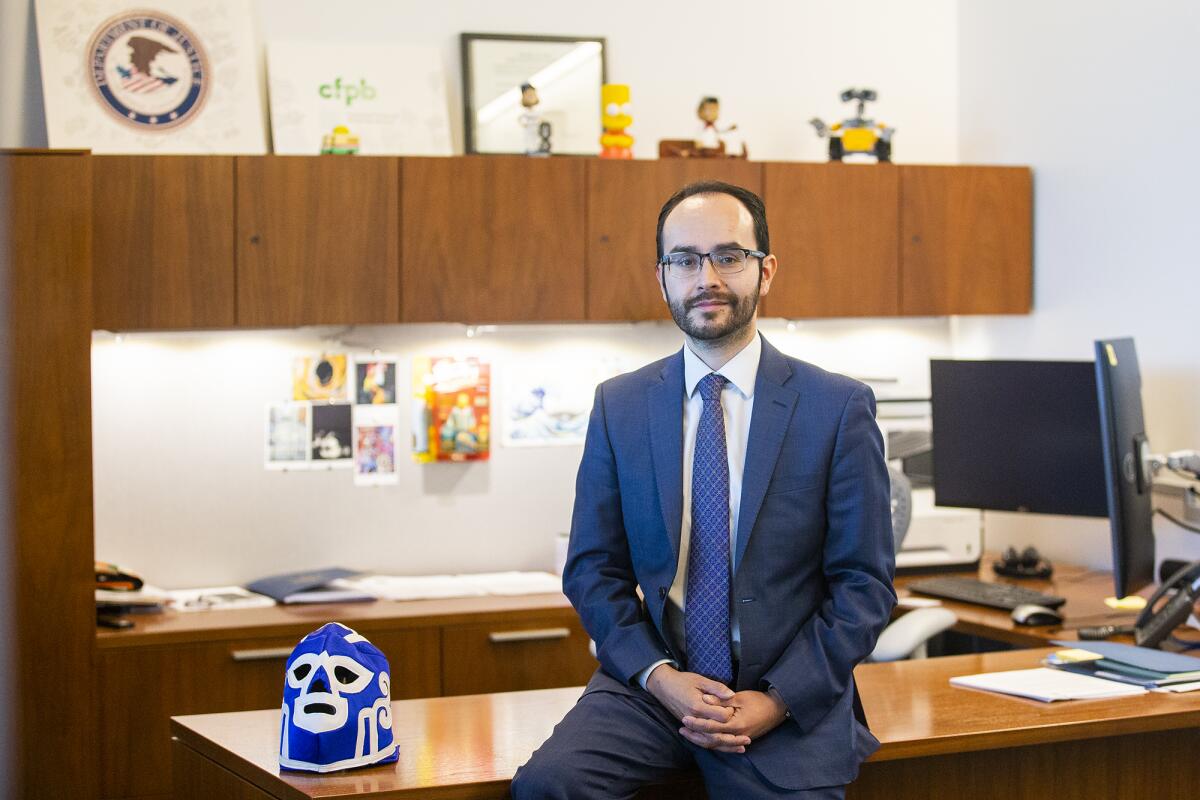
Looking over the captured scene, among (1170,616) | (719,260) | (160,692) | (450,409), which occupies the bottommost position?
(160,692)

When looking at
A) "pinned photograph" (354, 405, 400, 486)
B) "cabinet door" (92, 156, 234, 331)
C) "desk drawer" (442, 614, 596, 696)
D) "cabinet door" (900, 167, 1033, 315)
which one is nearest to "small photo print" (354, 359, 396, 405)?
"pinned photograph" (354, 405, 400, 486)

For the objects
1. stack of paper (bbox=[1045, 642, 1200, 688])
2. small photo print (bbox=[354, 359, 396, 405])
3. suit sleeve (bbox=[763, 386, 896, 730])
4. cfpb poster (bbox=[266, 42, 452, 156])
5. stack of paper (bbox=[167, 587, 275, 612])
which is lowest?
stack of paper (bbox=[167, 587, 275, 612])

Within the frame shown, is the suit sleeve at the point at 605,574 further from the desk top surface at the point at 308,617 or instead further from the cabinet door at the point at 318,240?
the cabinet door at the point at 318,240

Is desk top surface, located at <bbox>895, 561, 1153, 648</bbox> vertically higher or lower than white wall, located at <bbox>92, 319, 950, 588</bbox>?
lower

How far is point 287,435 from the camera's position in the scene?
4.26 metres

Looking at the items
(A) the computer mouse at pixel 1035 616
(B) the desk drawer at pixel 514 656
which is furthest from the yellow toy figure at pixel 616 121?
(A) the computer mouse at pixel 1035 616

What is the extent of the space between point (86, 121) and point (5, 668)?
1.57 metres

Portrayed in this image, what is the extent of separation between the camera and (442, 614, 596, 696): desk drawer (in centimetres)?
386

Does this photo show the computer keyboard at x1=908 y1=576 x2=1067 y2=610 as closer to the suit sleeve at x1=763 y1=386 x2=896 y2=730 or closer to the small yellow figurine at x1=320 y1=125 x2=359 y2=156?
the suit sleeve at x1=763 y1=386 x2=896 y2=730

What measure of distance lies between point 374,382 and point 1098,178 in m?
2.29

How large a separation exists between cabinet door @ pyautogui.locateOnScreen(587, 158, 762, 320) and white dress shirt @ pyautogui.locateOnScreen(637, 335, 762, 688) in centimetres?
168

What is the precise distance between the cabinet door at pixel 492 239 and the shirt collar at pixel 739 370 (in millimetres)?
1664

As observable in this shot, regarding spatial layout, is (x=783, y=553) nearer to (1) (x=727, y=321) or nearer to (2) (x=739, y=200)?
(1) (x=727, y=321)

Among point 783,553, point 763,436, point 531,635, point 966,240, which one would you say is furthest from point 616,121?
point 783,553
